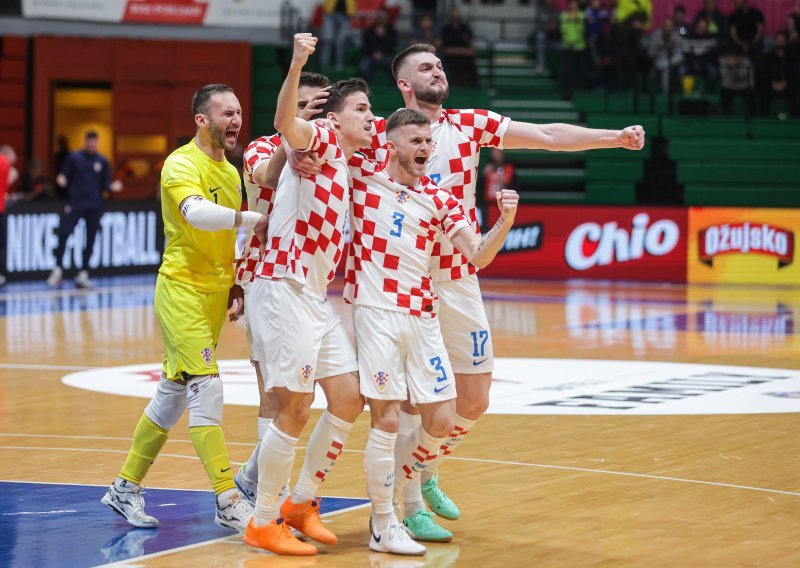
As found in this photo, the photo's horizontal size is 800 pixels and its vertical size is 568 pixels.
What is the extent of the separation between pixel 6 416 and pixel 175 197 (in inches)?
158

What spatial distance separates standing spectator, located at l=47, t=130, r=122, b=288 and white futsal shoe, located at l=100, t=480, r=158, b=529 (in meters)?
13.4

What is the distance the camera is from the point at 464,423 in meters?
7.27

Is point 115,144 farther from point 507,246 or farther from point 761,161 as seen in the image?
point 761,161

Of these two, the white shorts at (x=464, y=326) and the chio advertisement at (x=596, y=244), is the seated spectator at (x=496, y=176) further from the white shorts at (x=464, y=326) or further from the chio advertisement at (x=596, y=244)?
the white shorts at (x=464, y=326)

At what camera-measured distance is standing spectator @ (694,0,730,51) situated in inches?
1007

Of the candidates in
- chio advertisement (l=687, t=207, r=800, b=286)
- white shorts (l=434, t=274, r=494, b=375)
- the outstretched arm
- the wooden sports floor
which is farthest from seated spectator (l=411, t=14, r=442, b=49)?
white shorts (l=434, t=274, r=494, b=375)

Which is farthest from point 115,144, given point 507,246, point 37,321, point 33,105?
point 37,321

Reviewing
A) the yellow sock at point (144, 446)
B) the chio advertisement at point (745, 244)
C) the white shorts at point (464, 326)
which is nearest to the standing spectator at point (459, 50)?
the chio advertisement at point (745, 244)

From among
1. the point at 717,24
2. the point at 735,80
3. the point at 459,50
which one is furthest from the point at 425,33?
the point at 735,80

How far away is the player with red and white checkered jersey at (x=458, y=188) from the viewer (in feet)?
23.5

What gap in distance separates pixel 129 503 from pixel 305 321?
4.65ft

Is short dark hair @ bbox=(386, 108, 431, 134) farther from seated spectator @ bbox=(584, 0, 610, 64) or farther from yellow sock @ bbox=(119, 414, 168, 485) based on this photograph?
seated spectator @ bbox=(584, 0, 610, 64)

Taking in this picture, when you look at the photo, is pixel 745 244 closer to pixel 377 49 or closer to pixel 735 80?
pixel 735 80

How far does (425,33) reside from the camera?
25734 mm
